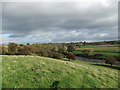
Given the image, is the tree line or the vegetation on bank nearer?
the tree line

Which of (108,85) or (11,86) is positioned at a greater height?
(11,86)

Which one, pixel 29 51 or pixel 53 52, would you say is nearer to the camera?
pixel 29 51

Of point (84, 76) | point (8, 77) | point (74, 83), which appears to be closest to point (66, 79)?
point (74, 83)

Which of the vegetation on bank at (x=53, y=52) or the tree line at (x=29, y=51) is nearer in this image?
the tree line at (x=29, y=51)

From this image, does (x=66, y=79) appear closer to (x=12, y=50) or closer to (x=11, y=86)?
(x=11, y=86)

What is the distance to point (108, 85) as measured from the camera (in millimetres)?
10891

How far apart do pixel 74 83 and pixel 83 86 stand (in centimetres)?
93

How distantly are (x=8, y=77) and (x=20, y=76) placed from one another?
111 cm

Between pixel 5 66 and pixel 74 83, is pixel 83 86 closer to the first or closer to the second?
pixel 74 83

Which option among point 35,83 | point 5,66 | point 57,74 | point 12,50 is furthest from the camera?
point 12,50

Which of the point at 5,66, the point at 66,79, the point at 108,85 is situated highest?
the point at 5,66

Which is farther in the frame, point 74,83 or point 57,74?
point 57,74

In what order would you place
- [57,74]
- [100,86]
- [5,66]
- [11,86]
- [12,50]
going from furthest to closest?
1. [12,50]
2. [5,66]
3. [57,74]
4. [100,86]
5. [11,86]

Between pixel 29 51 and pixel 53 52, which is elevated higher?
pixel 29 51
